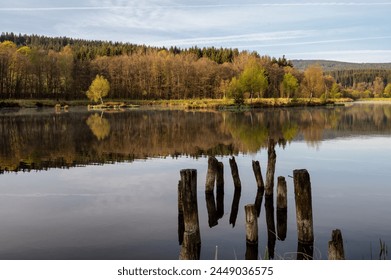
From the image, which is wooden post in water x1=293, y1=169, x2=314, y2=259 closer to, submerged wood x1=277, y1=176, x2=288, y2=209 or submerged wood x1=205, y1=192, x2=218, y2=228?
submerged wood x1=277, y1=176, x2=288, y2=209

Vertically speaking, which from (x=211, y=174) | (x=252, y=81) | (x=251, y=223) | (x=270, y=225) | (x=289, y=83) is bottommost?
(x=270, y=225)

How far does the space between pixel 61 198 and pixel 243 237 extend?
30.1 feet

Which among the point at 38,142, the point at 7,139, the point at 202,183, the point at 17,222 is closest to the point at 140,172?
the point at 202,183

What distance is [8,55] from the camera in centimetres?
11194

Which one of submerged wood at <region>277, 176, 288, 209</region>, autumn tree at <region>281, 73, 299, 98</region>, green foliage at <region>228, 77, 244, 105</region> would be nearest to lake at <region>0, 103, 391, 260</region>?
submerged wood at <region>277, 176, 288, 209</region>

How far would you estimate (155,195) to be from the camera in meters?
19.7

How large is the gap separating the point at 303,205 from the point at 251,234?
1712 millimetres

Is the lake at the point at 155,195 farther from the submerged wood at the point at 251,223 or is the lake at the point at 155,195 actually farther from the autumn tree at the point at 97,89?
the autumn tree at the point at 97,89

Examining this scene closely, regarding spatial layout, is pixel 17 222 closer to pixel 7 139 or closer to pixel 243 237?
pixel 243 237

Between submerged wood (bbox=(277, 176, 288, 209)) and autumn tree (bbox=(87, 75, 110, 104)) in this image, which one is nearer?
submerged wood (bbox=(277, 176, 288, 209))

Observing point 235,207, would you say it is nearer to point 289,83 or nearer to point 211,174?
point 211,174

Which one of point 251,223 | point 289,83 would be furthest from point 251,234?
point 289,83

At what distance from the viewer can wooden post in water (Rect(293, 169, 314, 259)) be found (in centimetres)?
1232

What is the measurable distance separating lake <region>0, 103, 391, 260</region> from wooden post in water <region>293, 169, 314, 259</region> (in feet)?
1.38
